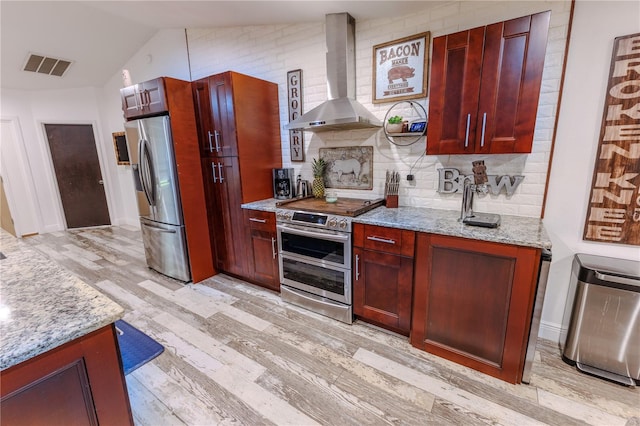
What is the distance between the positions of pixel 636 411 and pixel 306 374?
6.29 ft

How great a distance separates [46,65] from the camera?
4.36 metres

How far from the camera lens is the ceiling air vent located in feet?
13.6

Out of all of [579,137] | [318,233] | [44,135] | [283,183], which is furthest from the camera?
[44,135]

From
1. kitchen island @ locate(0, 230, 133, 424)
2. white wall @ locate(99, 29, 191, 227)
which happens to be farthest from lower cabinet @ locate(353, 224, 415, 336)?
white wall @ locate(99, 29, 191, 227)

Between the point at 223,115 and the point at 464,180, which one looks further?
the point at 223,115

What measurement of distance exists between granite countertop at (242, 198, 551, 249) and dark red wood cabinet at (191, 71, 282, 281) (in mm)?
1406

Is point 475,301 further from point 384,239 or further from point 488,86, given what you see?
point 488,86

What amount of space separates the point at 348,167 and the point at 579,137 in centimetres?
179

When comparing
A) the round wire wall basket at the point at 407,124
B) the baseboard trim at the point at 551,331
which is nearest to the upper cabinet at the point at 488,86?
the round wire wall basket at the point at 407,124

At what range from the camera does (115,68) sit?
5023mm

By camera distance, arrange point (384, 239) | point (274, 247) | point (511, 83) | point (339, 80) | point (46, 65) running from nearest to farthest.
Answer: point (511, 83), point (384, 239), point (339, 80), point (274, 247), point (46, 65)

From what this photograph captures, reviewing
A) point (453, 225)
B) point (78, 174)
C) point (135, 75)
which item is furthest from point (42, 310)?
point (78, 174)

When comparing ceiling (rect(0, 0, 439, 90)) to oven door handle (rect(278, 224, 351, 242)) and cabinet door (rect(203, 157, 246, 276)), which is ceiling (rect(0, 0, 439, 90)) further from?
oven door handle (rect(278, 224, 351, 242))

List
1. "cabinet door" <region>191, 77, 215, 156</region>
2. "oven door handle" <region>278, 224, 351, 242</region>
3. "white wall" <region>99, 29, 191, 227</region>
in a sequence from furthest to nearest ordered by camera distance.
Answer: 1. "white wall" <region>99, 29, 191, 227</region>
2. "cabinet door" <region>191, 77, 215, 156</region>
3. "oven door handle" <region>278, 224, 351, 242</region>
